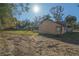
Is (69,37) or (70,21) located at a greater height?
(70,21)

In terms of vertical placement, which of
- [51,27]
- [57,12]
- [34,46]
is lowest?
[34,46]

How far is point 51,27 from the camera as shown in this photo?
179 inches

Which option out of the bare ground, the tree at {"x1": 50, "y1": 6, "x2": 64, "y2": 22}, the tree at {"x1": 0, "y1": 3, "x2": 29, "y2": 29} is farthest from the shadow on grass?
the tree at {"x1": 0, "y1": 3, "x2": 29, "y2": 29}

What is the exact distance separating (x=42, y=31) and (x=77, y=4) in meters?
0.50

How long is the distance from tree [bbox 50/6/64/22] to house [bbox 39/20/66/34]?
0.06 meters

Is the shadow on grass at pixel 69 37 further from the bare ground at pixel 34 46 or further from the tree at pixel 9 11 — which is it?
the tree at pixel 9 11

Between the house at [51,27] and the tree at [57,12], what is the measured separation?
0.06 m

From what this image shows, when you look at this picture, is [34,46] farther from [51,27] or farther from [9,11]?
[9,11]

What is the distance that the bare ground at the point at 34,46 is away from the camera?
4.55 m

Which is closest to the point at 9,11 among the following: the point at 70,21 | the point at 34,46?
the point at 34,46

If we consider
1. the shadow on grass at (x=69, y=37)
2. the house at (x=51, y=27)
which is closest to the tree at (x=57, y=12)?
the house at (x=51, y=27)

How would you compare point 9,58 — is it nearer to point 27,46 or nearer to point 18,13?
point 27,46

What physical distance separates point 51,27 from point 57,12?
0.60 feet

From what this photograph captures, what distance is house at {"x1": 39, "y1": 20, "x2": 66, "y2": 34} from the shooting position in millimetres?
4543
